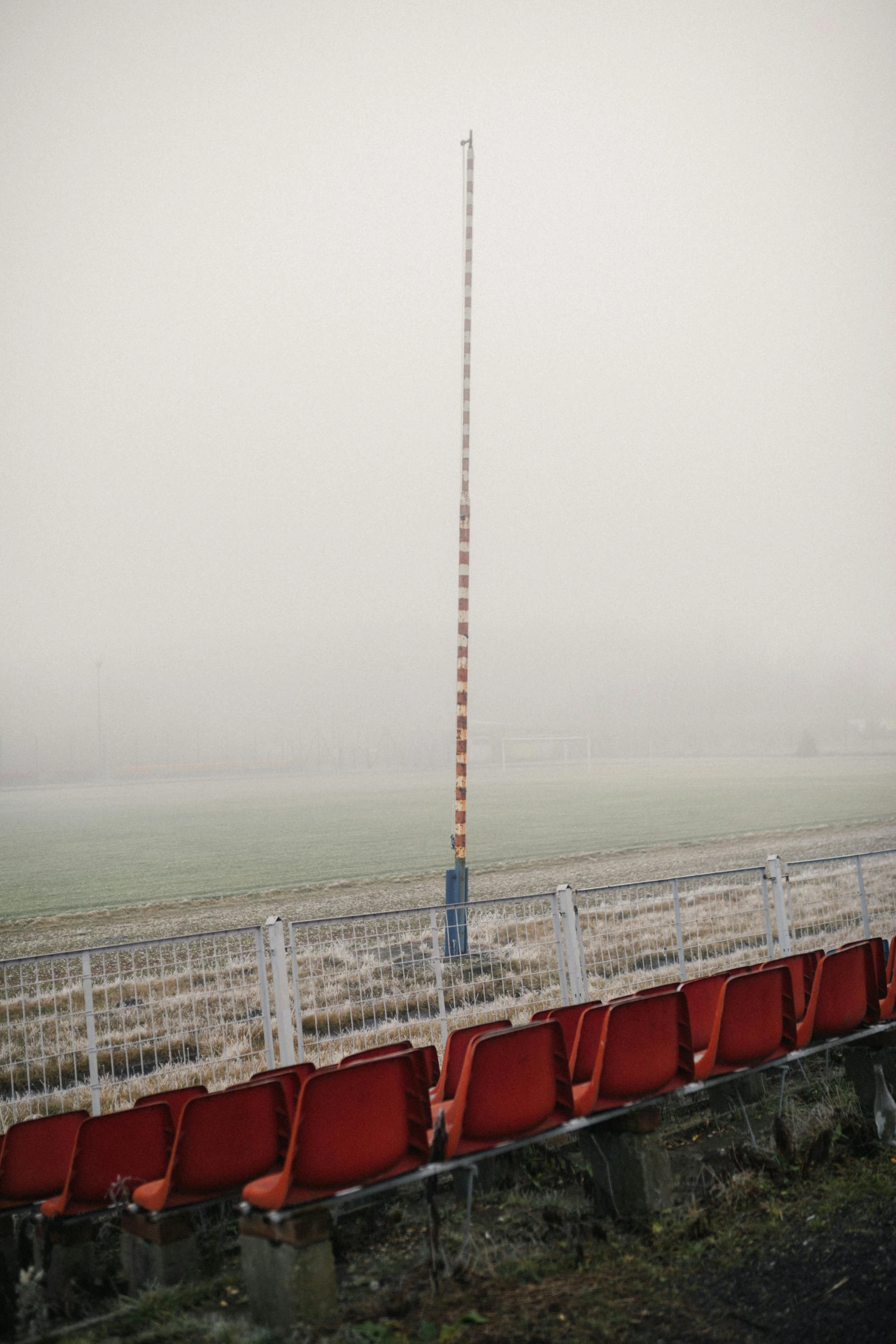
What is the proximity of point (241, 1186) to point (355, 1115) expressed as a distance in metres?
0.65

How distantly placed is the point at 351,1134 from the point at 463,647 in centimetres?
1371

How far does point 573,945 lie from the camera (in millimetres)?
7609

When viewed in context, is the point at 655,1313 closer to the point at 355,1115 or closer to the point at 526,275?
the point at 355,1115

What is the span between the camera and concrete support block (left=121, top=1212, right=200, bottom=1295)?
377 centimetres

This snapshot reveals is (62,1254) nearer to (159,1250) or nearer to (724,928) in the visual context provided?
(159,1250)

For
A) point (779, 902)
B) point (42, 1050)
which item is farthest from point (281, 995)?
point (779, 902)

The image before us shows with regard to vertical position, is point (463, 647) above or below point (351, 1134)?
above

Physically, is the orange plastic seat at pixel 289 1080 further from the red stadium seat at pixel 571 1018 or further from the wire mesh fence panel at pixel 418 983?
the wire mesh fence panel at pixel 418 983

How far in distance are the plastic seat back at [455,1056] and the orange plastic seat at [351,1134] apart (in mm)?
753


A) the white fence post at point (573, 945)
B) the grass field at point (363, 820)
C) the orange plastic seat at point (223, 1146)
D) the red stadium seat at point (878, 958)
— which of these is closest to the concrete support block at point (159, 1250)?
the orange plastic seat at point (223, 1146)

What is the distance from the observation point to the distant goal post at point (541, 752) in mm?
117312

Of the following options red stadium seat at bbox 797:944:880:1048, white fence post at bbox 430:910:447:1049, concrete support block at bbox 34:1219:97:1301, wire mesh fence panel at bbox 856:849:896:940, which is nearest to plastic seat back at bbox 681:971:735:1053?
red stadium seat at bbox 797:944:880:1048

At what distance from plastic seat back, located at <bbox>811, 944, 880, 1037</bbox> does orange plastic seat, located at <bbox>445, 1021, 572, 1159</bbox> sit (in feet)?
5.68

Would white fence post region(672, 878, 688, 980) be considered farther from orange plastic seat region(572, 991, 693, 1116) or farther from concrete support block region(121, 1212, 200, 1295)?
concrete support block region(121, 1212, 200, 1295)
